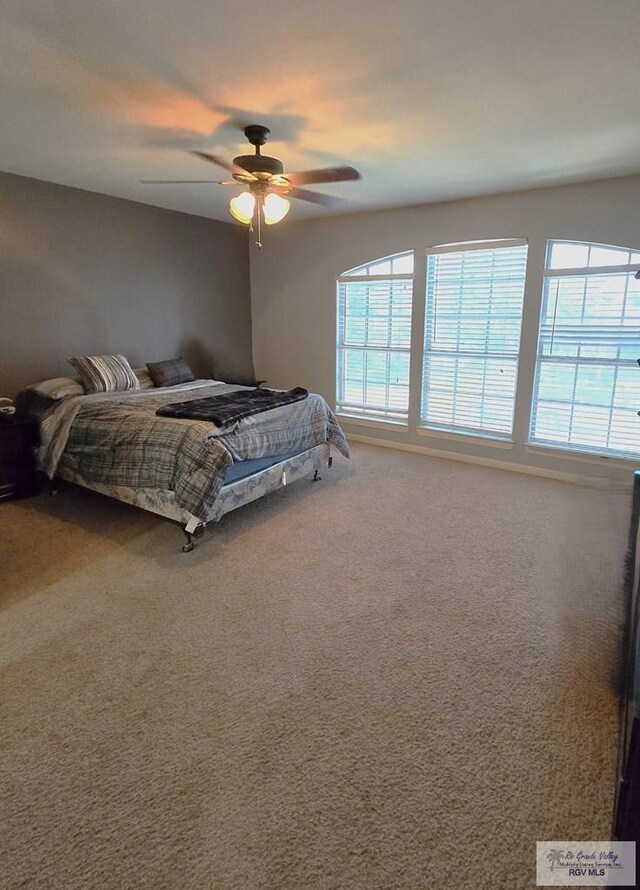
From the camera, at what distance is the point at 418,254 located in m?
4.66

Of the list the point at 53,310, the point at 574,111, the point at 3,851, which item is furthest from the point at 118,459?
the point at 574,111

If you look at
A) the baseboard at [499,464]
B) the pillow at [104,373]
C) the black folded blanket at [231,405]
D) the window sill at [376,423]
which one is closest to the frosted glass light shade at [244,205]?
the black folded blanket at [231,405]

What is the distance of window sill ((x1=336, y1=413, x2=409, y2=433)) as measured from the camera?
518 centimetres

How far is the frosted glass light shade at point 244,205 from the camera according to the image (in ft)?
8.89

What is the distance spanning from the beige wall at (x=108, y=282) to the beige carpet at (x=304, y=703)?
188cm

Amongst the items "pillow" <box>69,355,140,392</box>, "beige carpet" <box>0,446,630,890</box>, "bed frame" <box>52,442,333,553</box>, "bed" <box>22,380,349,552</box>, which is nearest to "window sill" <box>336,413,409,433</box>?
"bed" <box>22,380,349,552</box>

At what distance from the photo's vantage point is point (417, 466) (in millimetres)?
4582

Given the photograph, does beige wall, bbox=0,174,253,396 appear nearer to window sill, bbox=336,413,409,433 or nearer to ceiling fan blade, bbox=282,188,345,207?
window sill, bbox=336,413,409,433

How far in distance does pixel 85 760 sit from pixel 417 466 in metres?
3.60

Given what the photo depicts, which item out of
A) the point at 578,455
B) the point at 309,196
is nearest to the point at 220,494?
the point at 309,196

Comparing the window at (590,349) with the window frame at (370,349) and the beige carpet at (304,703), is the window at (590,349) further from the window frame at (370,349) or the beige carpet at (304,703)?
the window frame at (370,349)

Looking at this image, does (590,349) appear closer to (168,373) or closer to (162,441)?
(162,441)

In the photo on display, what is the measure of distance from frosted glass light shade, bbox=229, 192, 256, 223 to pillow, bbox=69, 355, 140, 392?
196 cm

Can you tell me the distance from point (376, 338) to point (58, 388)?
3189mm
